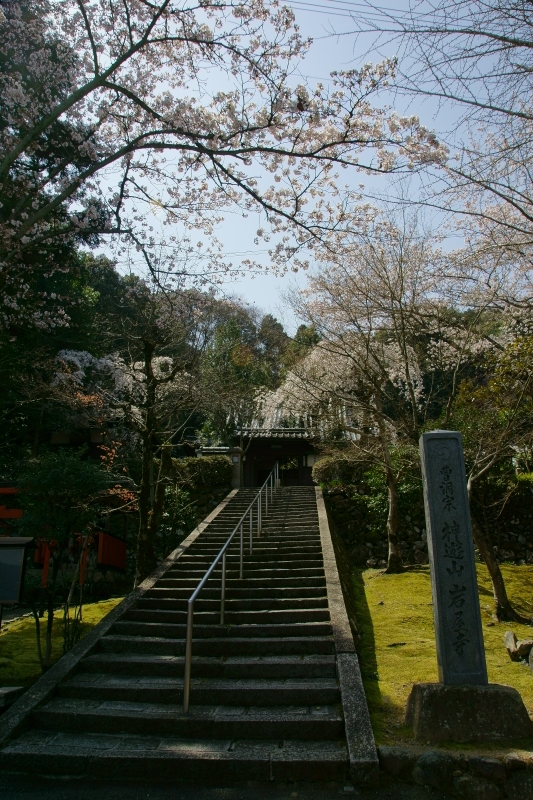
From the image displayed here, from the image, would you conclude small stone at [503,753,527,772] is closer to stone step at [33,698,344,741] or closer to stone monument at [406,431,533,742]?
stone monument at [406,431,533,742]

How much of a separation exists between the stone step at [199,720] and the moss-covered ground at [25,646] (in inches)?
57.5

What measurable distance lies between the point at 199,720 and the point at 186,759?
0.51 meters

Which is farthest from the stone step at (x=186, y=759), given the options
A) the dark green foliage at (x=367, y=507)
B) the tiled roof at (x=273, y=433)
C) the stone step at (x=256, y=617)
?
the tiled roof at (x=273, y=433)

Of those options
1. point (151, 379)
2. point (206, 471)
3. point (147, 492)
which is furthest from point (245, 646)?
point (206, 471)

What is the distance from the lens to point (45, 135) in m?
7.92

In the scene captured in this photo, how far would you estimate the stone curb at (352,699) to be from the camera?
428 cm

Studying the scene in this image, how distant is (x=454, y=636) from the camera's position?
4918 millimetres

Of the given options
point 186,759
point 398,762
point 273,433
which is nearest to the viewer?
point 398,762

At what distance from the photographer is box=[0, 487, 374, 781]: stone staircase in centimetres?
451

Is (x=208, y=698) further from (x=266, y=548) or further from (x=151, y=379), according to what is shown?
(x=151, y=379)

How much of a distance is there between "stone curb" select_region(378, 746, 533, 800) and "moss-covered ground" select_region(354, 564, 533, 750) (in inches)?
10.4

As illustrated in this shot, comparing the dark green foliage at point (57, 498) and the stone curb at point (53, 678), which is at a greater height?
the dark green foliage at point (57, 498)

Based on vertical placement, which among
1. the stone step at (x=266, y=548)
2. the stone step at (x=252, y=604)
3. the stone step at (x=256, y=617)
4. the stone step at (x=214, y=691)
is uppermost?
the stone step at (x=266, y=548)

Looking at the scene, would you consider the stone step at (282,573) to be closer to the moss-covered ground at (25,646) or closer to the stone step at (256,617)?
the stone step at (256,617)
